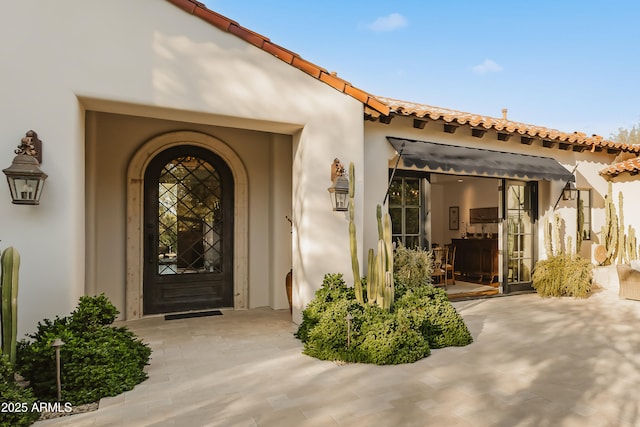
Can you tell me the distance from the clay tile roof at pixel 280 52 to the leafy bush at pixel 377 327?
315 centimetres

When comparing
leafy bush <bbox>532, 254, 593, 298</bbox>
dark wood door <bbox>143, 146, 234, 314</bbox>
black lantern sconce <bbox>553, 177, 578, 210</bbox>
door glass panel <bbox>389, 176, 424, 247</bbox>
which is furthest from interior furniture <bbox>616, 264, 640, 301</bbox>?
dark wood door <bbox>143, 146, 234, 314</bbox>

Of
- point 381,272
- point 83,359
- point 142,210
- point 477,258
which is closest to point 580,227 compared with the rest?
point 477,258

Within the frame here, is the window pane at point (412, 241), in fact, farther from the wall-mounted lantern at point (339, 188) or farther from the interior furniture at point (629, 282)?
the interior furniture at point (629, 282)

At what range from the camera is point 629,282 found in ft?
28.7

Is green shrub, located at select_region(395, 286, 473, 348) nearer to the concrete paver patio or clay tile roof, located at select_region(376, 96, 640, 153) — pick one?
the concrete paver patio

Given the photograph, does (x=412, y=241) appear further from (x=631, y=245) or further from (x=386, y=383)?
(x=631, y=245)

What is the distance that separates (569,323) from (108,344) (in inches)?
288

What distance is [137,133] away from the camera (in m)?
7.21

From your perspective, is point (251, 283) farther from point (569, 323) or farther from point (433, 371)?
point (569, 323)

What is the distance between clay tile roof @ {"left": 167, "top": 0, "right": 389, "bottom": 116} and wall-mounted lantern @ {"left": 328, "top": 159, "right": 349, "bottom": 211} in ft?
4.14

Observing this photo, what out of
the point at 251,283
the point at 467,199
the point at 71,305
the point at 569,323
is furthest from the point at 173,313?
the point at 467,199

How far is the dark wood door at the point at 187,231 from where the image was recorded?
7382 mm

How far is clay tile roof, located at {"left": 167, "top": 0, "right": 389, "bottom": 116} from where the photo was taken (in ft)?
18.0

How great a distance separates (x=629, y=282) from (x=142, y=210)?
1079 cm
